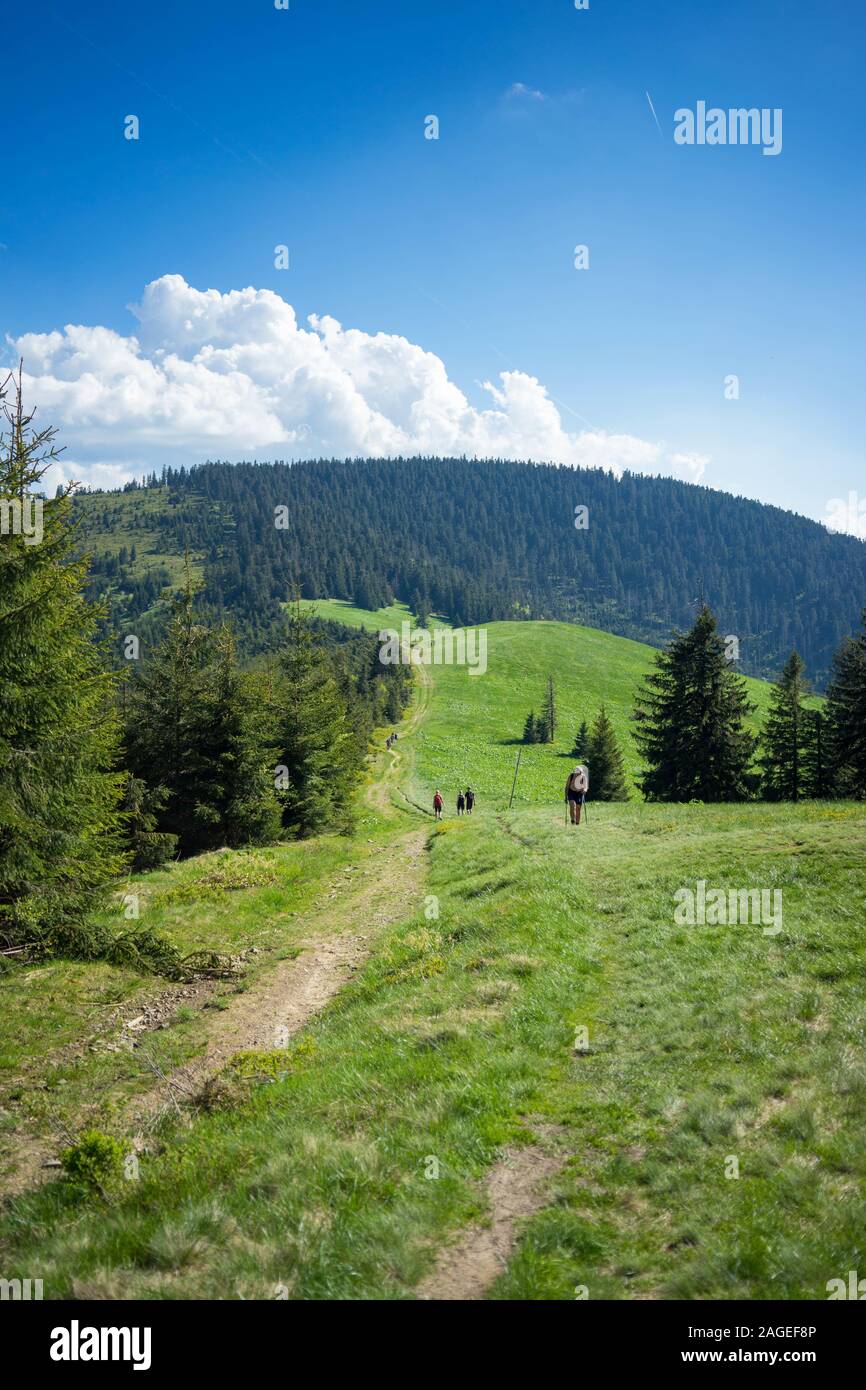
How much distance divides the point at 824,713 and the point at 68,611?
5417 cm

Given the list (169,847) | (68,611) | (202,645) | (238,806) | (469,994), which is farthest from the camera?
(202,645)

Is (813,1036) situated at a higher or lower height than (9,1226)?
higher

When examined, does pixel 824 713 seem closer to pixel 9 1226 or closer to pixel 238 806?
pixel 238 806

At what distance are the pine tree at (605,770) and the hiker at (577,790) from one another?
3401 centimetres

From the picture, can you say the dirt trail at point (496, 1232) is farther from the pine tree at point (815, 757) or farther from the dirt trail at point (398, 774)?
the pine tree at point (815, 757)

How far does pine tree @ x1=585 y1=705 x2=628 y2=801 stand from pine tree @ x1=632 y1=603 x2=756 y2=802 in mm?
14543

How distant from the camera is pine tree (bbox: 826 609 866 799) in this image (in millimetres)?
43906

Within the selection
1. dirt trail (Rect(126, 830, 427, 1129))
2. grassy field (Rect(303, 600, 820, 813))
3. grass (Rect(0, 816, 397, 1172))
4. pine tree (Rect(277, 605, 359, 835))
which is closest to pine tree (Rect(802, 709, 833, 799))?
grassy field (Rect(303, 600, 820, 813))

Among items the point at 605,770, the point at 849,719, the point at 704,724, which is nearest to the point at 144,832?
the point at 704,724

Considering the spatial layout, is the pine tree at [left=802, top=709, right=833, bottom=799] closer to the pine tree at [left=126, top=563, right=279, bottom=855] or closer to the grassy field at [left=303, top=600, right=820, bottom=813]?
the grassy field at [left=303, top=600, right=820, bottom=813]

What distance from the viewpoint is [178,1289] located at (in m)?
5.38

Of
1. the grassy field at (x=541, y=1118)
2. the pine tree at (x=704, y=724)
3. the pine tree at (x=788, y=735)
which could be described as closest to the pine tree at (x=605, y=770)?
the pine tree at (x=788, y=735)

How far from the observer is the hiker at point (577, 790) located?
27234 millimetres
